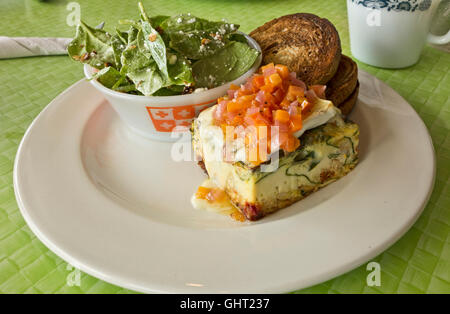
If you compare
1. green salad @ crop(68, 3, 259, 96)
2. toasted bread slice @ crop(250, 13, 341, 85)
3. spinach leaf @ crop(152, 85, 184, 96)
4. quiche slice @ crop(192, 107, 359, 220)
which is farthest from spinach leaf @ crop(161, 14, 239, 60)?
quiche slice @ crop(192, 107, 359, 220)

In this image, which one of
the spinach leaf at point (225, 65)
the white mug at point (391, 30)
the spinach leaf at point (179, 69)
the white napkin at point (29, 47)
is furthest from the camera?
the white napkin at point (29, 47)

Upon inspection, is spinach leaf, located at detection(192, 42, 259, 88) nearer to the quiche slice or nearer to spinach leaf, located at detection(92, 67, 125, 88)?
the quiche slice

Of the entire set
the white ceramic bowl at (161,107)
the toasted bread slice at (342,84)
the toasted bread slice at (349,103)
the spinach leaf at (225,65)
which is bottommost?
the toasted bread slice at (349,103)

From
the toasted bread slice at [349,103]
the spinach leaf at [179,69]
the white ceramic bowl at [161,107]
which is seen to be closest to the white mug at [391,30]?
the toasted bread slice at [349,103]

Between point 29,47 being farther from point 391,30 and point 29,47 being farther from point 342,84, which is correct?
point 391,30

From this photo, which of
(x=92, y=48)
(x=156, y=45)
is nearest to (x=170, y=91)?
(x=156, y=45)

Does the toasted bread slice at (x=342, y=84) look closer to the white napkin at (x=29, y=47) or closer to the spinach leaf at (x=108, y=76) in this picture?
the spinach leaf at (x=108, y=76)
